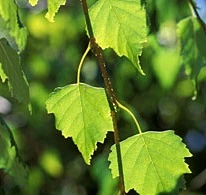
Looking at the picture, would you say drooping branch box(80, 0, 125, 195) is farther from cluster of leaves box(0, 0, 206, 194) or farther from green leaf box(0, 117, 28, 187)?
green leaf box(0, 117, 28, 187)

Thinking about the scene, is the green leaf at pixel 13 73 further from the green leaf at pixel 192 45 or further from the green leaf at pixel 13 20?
the green leaf at pixel 192 45

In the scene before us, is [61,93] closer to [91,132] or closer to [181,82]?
[91,132]

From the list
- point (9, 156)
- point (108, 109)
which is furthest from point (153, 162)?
point (9, 156)

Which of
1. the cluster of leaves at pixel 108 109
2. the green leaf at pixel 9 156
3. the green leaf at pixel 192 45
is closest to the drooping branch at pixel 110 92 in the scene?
the cluster of leaves at pixel 108 109

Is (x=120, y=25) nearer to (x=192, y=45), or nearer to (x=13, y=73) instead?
(x=13, y=73)

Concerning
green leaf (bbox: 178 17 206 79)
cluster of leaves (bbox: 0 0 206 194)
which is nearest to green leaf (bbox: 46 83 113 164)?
cluster of leaves (bbox: 0 0 206 194)
